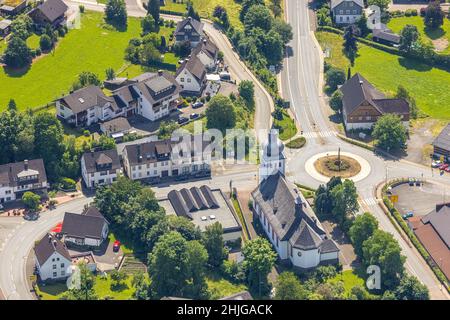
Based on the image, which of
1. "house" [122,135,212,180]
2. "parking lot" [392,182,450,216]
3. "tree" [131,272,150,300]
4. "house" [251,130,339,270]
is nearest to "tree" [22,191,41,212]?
"house" [122,135,212,180]

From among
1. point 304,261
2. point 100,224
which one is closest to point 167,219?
point 100,224

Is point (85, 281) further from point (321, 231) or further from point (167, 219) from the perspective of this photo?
point (321, 231)

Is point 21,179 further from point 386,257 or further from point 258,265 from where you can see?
point 386,257

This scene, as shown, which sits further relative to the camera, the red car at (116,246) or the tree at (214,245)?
the red car at (116,246)

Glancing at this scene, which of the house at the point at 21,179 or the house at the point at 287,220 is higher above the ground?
the house at the point at 21,179

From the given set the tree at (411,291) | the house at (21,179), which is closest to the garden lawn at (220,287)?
the tree at (411,291)

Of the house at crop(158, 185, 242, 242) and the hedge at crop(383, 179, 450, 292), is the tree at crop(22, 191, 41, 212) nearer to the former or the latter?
the house at crop(158, 185, 242, 242)

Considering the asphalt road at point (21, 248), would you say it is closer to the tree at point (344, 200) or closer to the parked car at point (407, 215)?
the tree at point (344, 200)
